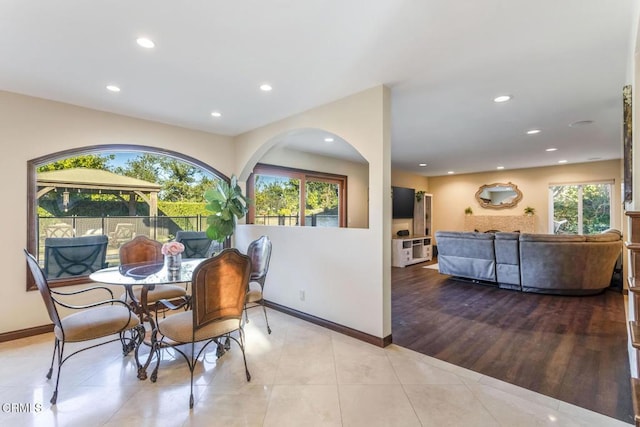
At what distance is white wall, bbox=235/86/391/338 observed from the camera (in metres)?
2.88

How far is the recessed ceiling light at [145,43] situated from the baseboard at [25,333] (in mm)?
3308

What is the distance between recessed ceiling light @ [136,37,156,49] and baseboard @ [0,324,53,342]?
3.31 metres

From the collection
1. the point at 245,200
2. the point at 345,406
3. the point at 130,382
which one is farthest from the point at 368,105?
the point at 130,382

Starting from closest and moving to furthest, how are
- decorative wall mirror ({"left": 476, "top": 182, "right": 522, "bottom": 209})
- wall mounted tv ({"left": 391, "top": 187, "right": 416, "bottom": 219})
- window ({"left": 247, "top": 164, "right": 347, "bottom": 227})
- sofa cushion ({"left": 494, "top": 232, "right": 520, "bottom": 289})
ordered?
sofa cushion ({"left": 494, "top": 232, "right": 520, "bottom": 289}), window ({"left": 247, "top": 164, "right": 347, "bottom": 227}), wall mounted tv ({"left": 391, "top": 187, "right": 416, "bottom": 219}), decorative wall mirror ({"left": 476, "top": 182, "right": 522, "bottom": 209})

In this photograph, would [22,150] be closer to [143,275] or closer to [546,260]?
[143,275]

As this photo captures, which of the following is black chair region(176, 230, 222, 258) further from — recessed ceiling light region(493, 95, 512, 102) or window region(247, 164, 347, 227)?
recessed ceiling light region(493, 95, 512, 102)

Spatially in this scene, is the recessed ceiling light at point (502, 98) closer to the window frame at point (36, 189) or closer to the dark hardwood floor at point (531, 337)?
the dark hardwood floor at point (531, 337)

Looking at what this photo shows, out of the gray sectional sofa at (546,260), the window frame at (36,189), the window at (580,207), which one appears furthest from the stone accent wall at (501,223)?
the window frame at (36,189)

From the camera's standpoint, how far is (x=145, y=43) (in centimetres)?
217

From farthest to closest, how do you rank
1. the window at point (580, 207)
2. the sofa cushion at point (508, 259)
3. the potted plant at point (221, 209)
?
the window at point (580, 207) < the sofa cushion at point (508, 259) < the potted plant at point (221, 209)

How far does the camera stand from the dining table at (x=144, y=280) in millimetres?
2361

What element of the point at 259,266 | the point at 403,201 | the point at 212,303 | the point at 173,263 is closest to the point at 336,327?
the point at 259,266

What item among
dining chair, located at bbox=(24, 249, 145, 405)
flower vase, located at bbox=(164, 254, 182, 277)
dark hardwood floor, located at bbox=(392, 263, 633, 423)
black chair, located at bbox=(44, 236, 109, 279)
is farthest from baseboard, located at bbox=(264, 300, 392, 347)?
black chair, located at bbox=(44, 236, 109, 279)

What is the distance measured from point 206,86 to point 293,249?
2.17m
